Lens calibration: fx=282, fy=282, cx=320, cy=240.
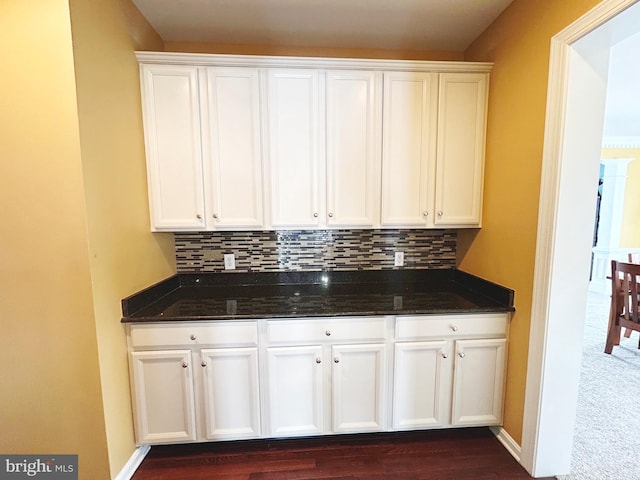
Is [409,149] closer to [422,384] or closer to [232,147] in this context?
[232,147]

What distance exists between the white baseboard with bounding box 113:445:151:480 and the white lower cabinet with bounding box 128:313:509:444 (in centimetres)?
9

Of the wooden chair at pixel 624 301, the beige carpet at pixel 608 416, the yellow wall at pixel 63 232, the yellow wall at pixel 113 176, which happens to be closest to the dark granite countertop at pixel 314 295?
the yellow wall at pixel 113 176

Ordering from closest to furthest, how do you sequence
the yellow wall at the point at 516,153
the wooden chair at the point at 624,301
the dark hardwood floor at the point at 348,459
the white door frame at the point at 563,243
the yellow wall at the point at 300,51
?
the white door frame at the point at 563,243, the yellow wall at the point at 516,153, the dark hardwood floor at the point at 348,459, the yellow wall at the point at 300,51, the wooden chair at the point at 624,301

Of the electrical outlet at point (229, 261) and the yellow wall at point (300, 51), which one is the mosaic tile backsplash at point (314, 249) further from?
the yellow wall at point (300, 51)

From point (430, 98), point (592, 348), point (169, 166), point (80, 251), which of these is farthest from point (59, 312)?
point (592, 348)

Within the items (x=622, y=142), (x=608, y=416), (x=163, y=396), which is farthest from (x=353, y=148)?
(x=622, y=142)

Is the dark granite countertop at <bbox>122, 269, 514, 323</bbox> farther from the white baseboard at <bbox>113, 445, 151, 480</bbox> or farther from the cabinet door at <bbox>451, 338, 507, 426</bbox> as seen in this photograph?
the white baseboard at <bbox>113, 445, 151, 480</bbox>

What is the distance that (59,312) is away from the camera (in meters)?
1.31

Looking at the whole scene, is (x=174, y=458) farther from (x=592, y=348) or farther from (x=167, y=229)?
(x=592, y=348)

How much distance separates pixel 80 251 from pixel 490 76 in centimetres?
252

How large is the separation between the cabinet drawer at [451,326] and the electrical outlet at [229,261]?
1250 millimetres

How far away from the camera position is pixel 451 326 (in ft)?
5.53

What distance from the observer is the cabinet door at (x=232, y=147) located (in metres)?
1.72

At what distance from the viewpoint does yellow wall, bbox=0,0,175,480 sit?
1208mm
